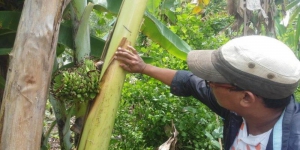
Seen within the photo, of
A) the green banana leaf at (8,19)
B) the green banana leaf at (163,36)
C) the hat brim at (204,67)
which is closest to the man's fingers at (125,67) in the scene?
the hat brim at (204,67)

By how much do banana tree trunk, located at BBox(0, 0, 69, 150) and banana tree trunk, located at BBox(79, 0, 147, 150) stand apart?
24 centimetres

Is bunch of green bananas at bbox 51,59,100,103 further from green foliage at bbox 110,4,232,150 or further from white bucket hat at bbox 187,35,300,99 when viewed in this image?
green foliage at bbox 110,4,232,150

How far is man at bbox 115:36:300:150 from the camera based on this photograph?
3.43 feet

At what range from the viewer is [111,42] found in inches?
49.2

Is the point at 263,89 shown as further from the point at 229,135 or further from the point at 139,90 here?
the point at 139,90

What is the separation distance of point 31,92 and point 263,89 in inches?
26.5

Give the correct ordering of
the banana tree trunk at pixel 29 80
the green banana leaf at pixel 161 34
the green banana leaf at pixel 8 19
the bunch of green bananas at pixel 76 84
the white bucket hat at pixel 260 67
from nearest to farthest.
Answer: the banana tree trunk at pixel 29 80 < the white bucket hat at pixel 260 67 < the bunch of green bananas at pixel 76 84 < the green banana leaf at pixel 8 19 < the green banana leaf at pixel 161 34

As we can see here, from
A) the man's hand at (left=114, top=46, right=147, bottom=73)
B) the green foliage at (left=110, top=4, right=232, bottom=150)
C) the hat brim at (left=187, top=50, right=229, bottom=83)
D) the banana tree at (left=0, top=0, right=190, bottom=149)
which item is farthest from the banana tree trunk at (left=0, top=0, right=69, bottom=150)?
the green foliage at (left=110, top=4, right=232, bottom=150)

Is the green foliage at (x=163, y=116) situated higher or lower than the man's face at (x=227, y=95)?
lower

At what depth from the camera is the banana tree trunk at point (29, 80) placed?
891 millimetres

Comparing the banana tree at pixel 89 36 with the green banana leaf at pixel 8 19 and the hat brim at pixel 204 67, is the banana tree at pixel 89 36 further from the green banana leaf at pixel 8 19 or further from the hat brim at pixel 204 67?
the hat brim at pixel 204 67

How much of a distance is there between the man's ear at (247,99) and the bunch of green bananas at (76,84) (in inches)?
19.1

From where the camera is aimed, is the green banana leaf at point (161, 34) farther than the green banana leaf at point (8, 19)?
Yes

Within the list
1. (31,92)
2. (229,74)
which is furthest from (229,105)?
(31,92)
